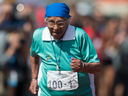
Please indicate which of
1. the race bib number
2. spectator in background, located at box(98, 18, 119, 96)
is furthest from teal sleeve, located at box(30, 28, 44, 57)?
spectator in background, located at box(98, 18, 119, 96)

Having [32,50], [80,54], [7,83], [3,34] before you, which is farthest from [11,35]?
[80,54]

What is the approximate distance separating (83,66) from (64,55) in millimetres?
334

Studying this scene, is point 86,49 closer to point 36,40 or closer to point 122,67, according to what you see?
point 36,40

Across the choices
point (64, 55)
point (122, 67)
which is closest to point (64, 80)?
point (64, 55)

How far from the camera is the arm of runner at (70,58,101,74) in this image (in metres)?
3.32

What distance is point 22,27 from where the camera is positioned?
21.3 ft

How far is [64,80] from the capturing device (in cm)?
358

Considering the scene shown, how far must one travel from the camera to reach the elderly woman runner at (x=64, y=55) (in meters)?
3.50

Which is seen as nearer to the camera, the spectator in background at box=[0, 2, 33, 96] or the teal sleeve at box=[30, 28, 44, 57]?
the teal sleeve at box=[30, 28, 44, 57]

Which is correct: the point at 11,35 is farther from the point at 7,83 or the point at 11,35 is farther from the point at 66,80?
the point at 66,80

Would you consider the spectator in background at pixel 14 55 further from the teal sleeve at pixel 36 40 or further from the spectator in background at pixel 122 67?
the spectator in background at pixel 122 67

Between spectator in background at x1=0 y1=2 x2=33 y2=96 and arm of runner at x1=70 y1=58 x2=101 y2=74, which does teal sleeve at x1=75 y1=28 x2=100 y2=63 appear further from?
spectator in background at x1=0 y1=2 x2=33 y2=96

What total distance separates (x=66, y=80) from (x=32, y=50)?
69 cm

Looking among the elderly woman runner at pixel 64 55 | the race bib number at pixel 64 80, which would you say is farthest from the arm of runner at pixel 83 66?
the race bib number at pixel 64 80
